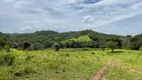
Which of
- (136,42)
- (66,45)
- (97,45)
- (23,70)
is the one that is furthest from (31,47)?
(23,70)

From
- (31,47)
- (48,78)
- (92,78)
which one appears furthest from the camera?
(31,47)

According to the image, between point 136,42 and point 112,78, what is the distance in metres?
103

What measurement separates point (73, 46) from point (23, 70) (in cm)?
13649

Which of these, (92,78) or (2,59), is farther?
(2,59)

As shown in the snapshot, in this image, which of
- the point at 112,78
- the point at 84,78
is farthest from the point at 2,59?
the point at 112,78

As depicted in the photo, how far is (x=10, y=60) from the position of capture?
122ft

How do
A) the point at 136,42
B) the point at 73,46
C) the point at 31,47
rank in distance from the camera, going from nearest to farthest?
the point at 136,42
the point at 31,47
the point at 73,46

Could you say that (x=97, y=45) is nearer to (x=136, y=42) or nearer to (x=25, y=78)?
(x=136, y=42)

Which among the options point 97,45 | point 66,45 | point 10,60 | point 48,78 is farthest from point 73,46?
point 48,78

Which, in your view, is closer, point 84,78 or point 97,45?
point 84,78

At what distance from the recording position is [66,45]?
548 feet

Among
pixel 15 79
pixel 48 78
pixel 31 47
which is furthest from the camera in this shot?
pixel 31 47

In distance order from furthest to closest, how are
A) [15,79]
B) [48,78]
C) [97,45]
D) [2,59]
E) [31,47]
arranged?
[97,45] → [31,47] → [2,59] → [48,78] → [15,79]

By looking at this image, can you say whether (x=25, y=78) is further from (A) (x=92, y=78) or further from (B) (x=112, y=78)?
(B) (x=112, y=78)
